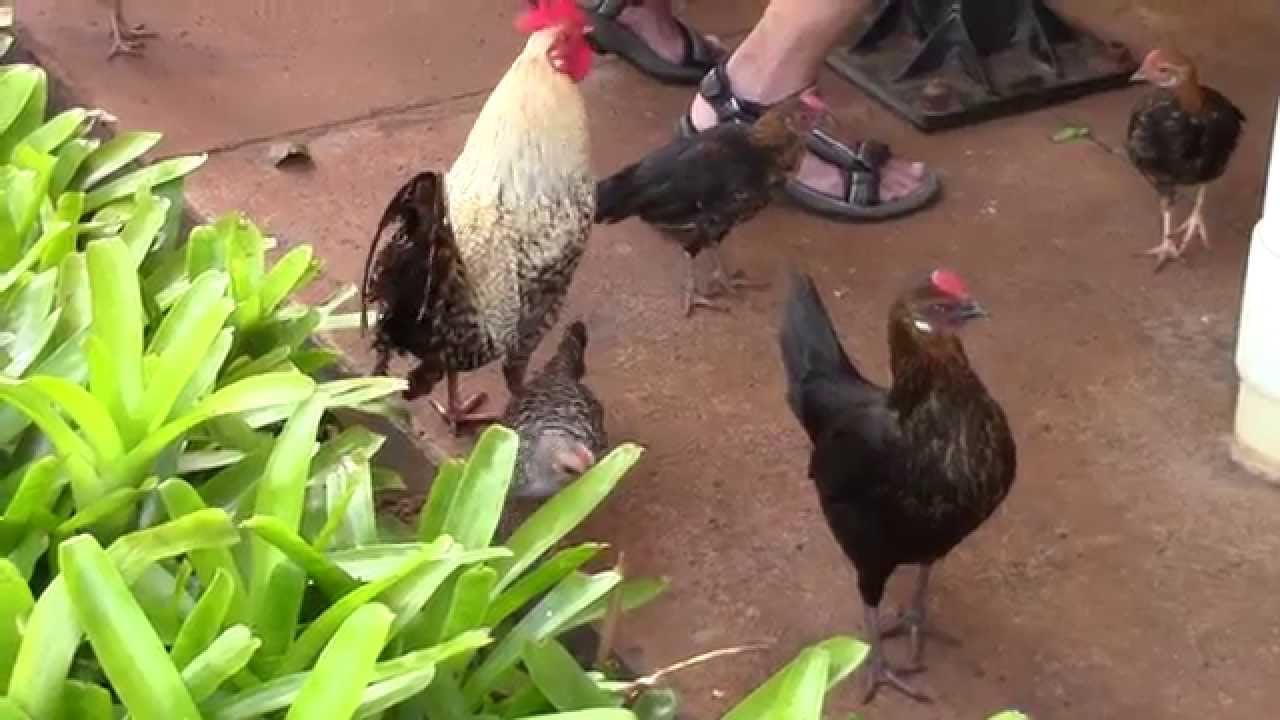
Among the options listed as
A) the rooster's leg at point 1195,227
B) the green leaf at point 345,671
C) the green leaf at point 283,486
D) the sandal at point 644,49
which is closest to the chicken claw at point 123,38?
the sandal at point 644,49

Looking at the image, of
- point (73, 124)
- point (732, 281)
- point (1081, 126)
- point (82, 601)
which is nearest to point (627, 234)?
point (732, 281)

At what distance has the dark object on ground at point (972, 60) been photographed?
5.44 meters

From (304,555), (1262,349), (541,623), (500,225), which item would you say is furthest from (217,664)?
(1262,349)

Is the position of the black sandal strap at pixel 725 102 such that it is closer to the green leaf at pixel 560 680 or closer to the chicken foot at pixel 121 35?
the chicken foot at pixel 121 35

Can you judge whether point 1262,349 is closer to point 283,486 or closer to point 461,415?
point 461,415

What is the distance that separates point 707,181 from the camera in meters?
4.53

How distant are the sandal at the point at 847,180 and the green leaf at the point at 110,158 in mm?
1884

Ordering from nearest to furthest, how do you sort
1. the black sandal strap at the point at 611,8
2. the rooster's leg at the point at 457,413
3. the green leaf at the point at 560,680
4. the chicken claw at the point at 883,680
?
the green leaf at the point at 560,680 < the chicken claw at the point at 883,680 < the rooster's leg at the point at 457,413 < the black sandal strap at the point at 611,8

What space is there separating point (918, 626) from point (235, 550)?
5.55 ft

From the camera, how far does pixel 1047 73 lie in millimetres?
5527

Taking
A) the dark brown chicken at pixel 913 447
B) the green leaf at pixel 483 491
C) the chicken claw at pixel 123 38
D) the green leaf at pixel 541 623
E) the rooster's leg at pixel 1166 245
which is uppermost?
the green leaf at pixel 483 491

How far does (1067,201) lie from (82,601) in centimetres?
354

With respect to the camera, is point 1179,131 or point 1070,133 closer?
point 1179,131

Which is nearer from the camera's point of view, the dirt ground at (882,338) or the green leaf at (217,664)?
the green leaf at (217,664)
